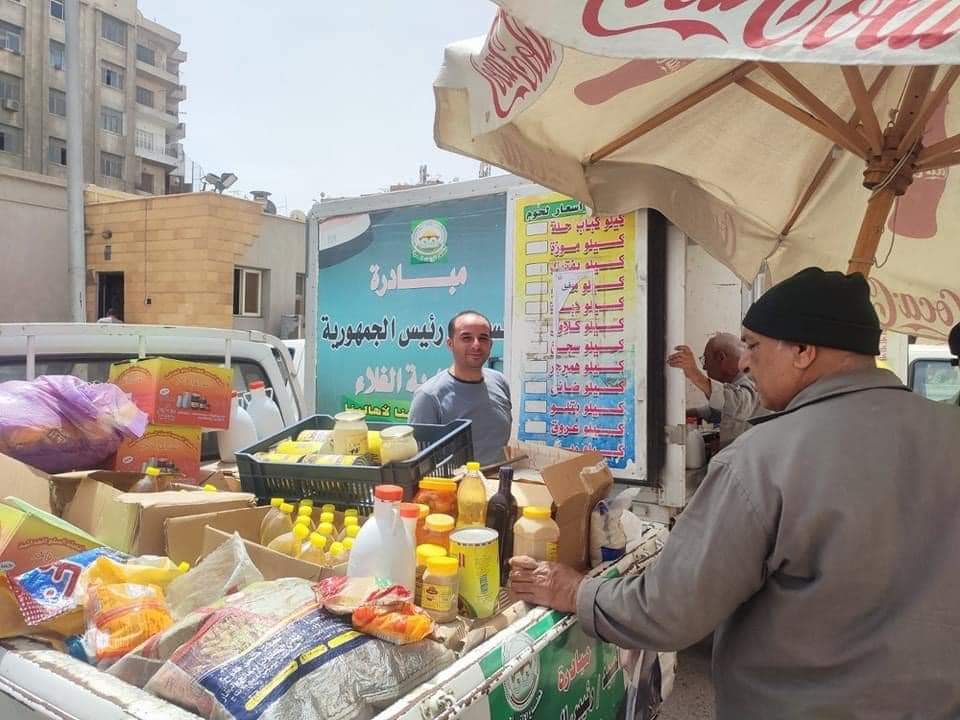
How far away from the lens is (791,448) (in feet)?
4.85

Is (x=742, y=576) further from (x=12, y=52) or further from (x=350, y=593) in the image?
(x=12, y=52)

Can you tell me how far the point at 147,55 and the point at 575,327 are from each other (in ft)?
172

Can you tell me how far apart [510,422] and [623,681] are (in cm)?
193

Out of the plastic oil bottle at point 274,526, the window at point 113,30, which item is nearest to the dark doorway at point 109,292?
the plastic oil bottle at point 274,526

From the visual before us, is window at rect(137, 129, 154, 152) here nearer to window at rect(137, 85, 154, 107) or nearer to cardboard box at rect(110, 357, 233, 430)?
window at rect(137, 85, 154, 107)

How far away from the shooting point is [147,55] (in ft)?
152

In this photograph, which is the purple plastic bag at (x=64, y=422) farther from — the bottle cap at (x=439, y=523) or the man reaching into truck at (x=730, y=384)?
the man reaching into truck at (x=730, y=384)

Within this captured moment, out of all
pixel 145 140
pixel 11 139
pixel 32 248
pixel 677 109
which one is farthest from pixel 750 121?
pixel 145 140

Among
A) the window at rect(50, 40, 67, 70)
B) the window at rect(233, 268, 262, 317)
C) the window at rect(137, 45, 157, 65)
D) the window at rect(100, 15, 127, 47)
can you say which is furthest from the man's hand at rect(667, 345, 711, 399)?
the window at rect(137, 45, 157, 65)

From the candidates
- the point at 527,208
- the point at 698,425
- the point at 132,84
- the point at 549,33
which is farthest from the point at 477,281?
the point at 132,84

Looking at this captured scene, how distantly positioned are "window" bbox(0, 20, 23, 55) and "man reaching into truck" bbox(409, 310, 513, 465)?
4484cm

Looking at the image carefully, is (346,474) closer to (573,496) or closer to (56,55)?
(573,496)

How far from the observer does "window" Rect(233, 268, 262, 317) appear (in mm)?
18953

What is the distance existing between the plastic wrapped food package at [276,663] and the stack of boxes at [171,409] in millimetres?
1361
